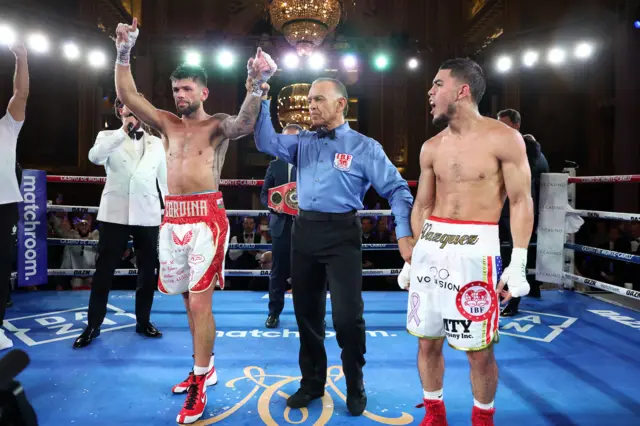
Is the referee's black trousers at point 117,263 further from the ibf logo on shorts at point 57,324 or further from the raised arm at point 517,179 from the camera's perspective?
the raised arm at point 517,179

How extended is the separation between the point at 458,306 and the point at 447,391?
3.01ft

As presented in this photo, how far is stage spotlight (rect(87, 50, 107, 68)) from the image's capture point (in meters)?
9.84

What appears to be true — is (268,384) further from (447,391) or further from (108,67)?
(108,67)

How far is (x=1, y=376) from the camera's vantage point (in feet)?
2.05

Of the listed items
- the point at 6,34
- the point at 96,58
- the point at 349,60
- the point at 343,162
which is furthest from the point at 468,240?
the point at 96,58

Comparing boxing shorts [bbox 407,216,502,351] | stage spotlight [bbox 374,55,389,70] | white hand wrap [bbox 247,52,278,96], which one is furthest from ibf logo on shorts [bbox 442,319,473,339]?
stage spotlight [bbox 374,55,389,70]

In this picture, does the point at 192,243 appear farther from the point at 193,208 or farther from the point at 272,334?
the point at 272,334

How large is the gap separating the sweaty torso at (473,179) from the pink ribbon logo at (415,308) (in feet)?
1.12

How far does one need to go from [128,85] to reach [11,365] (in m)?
1.94

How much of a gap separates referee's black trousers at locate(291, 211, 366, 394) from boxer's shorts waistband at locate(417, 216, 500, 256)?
519 mm

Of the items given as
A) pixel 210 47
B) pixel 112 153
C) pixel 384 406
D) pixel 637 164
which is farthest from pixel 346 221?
pixel 210 47

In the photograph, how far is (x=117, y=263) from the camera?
319 centimetres

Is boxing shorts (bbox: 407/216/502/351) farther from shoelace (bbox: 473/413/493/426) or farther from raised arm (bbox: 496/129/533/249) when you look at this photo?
shoelace (bbox: 473/413/493/426)

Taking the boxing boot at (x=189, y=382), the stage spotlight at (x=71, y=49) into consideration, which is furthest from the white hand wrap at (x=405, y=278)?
the stage spotlight at (x=71, y=49)
